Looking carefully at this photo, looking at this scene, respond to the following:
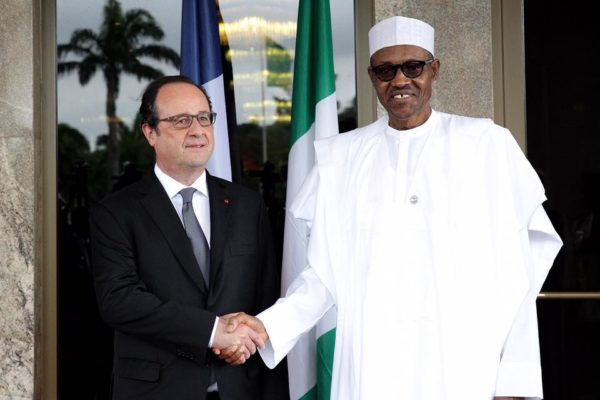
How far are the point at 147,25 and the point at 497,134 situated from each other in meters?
2.23

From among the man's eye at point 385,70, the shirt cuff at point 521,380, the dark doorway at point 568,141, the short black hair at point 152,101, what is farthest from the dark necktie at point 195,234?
the dark doorway at point 568,141

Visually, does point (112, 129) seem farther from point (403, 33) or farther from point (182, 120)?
point (403, 33)

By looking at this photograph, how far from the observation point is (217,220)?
263 cm

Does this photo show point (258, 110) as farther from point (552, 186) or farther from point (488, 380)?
point (488, 380)

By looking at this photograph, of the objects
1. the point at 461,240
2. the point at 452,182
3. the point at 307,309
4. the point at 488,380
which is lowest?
the point at 488,380

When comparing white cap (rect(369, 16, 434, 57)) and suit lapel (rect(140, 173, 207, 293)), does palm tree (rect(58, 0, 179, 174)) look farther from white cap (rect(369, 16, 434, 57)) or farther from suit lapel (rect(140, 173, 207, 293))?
white cap (rect(369, 16, 434, 57))

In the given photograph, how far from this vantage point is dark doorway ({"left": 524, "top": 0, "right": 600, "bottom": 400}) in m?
3.84

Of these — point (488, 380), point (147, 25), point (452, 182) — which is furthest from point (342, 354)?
point (147, 25)

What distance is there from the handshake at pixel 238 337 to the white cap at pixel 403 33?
1.00 m

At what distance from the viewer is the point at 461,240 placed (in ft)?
8.12

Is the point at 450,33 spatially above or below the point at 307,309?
above

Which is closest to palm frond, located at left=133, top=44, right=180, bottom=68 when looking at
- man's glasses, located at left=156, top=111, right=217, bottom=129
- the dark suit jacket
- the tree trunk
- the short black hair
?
the tree trunk

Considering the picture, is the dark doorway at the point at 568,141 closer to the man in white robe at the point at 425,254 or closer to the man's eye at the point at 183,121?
the man in white robe at the point at 425,254

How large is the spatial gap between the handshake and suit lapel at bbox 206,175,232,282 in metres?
0.15
